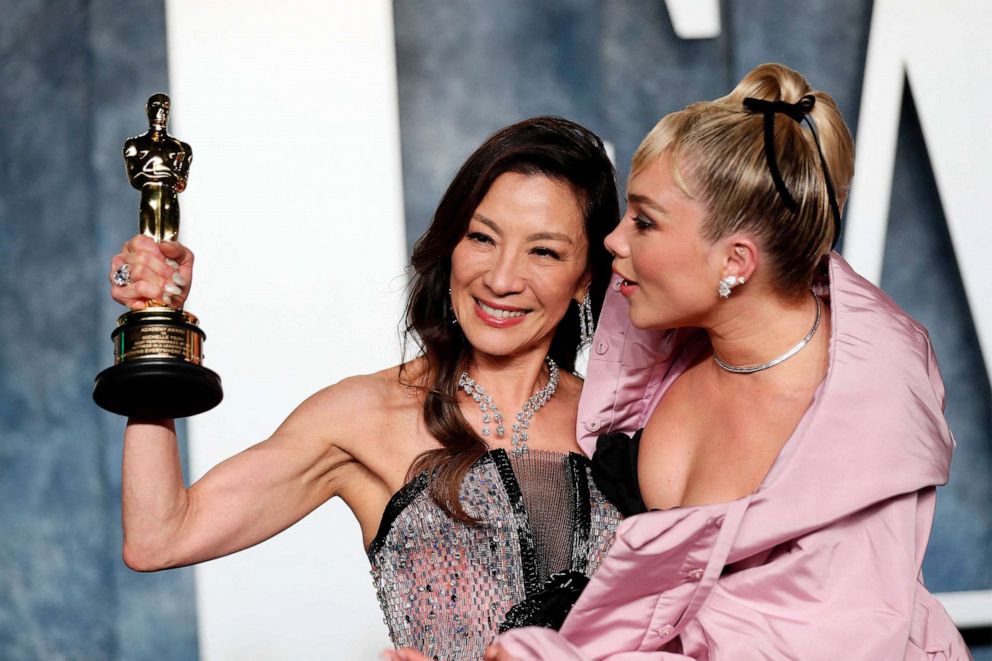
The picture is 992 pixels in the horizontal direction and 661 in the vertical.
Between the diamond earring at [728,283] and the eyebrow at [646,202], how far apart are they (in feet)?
0.47

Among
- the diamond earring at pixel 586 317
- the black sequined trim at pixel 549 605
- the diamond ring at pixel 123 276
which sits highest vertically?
the diamond ring at pixel 123 276

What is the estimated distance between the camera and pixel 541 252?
95.3 inches

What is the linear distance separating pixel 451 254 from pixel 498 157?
218 mm

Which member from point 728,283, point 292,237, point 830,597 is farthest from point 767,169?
point 292,237

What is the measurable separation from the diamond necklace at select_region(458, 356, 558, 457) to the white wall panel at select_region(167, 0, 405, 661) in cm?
115

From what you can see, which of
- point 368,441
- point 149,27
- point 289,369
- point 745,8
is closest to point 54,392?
point 289,369

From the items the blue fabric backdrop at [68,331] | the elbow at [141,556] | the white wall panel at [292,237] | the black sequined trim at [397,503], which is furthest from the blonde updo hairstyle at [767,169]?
the blue fabric backdrop at [68,331]

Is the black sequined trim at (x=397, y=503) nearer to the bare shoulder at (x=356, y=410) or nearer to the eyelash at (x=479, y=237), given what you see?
the bare shoulder at (x=356, y=410)

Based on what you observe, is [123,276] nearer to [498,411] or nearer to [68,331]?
[498,411]

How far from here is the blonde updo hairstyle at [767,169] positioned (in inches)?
79.4

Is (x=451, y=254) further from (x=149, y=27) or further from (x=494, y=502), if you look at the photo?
(x=149, y=27)

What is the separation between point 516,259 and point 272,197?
1.46 meters

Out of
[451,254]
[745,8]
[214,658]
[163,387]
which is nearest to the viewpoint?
[163,387]

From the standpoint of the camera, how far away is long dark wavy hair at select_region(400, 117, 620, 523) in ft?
7.77
